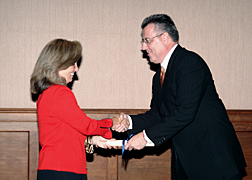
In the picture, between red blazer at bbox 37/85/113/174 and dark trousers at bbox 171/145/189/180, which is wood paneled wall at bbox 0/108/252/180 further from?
red blazer at bbox 37/85/113/174

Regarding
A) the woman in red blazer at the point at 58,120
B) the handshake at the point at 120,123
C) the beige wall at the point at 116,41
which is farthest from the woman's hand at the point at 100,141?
the beige wall at the point at 116,41

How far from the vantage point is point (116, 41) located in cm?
321

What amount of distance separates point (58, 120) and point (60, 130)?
7 cm

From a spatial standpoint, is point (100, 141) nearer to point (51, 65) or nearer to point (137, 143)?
point (137, 143)

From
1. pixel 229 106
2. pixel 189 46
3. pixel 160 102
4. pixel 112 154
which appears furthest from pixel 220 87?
pixel 112 154

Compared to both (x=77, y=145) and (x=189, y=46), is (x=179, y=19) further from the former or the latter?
(x=77, y=145)

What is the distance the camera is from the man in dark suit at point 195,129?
6.07ft

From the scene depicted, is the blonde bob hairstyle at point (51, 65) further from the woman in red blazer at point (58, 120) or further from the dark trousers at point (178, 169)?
the dark trousers at point (178, 169)

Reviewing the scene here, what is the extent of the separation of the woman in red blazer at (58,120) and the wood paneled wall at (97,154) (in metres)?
1.36

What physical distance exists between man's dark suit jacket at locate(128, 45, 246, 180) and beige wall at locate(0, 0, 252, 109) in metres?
1.28

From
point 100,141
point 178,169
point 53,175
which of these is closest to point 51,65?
point 53,175

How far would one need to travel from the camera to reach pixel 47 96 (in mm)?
1731

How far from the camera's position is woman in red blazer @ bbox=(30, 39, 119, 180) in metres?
1.68

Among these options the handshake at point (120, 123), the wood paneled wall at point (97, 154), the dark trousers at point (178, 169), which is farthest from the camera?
the wood paneled wall at point (97, 154)
